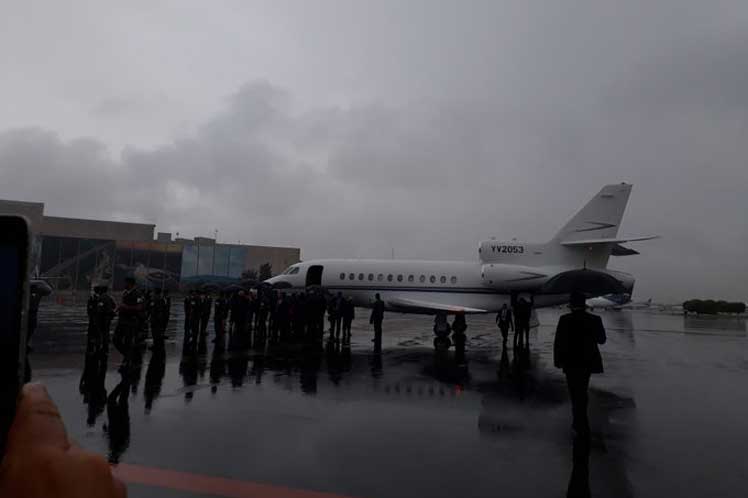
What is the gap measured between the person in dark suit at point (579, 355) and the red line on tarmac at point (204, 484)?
3.42m

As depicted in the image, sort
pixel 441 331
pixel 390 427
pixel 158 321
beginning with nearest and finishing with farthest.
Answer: pixel 390 427, pixel 158 321, pixel 441 331

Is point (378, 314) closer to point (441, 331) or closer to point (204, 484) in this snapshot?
point (441, 331)

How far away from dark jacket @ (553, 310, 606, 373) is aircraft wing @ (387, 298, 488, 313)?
10478mm

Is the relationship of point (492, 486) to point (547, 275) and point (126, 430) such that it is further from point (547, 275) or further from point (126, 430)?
point (547, 275)

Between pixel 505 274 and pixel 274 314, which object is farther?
→ pixel 505 274

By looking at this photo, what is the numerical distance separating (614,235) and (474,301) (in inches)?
235

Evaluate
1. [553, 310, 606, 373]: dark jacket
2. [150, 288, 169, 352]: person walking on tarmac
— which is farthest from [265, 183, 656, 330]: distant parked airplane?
[553, 310, 606, 373]: dark jacket

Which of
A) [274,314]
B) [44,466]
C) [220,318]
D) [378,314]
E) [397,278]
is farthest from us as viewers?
[397,278]

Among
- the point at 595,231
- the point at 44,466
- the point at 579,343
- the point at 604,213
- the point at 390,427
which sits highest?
the point at 604,213

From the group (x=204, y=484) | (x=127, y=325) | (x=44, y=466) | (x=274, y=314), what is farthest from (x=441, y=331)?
(x=44, y=466)

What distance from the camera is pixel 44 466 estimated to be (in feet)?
4.09

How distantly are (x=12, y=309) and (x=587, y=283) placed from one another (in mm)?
17759

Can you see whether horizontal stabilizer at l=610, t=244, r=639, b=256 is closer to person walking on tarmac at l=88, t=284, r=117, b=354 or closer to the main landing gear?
the main landing gear

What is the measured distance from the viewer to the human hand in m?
1.23
